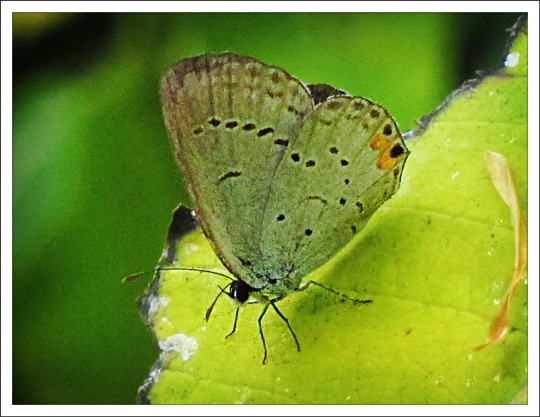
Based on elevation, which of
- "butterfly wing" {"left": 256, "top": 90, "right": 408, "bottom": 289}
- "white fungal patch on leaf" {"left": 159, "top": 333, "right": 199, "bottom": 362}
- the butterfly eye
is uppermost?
"butterfly wing" {"left": 256, "top": 90, "right": 408, "bottom": 289}

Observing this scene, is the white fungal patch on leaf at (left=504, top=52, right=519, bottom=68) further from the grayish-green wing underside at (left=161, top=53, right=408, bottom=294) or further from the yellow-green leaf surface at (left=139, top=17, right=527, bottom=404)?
the grayish-green wing underside at (left=161, top=53, right=408, bottom=294)

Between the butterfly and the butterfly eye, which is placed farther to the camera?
the butterfly eye

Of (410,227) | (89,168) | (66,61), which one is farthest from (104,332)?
(410,227)

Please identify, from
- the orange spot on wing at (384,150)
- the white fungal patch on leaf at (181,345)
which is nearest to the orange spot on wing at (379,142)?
the orange spot on wing at (384,150)

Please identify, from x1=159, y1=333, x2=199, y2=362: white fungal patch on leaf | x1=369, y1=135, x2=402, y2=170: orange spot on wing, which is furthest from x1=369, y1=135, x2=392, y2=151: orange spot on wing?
x1=159, y1=333, x2=199, y2=362: white fungal patch on leaf

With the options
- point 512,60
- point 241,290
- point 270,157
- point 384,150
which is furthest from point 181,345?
point 512,60

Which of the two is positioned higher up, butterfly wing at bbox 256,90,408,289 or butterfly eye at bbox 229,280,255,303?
butterfly wing at bbox 256,90,408,289

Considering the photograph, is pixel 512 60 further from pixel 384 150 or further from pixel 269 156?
pixel 269 156

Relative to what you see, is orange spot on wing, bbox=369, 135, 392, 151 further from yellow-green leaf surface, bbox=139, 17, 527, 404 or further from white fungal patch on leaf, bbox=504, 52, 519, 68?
white fungal patch on leaf, bbox=504, 52, 519, 68
